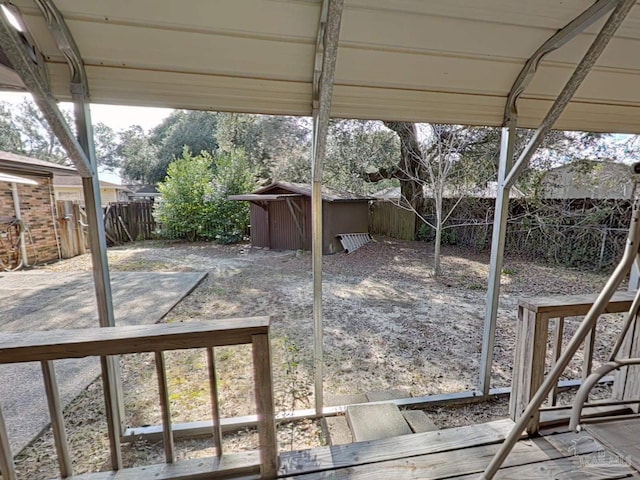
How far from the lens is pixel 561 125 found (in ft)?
6.73

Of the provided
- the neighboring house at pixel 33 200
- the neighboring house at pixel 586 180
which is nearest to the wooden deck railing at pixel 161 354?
the neighboring house at pixel 33 200

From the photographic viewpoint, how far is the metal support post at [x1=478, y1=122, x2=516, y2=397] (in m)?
2.00

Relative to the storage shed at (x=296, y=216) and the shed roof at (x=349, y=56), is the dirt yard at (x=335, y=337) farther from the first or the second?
the shed roof at (x=349, y=56)

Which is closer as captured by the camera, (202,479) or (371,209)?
(202,479)

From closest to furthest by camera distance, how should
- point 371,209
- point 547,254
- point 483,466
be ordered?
point 483,466 → point 547,254 → point 371,209

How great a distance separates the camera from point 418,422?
1968mm

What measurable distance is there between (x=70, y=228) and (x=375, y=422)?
9.17m

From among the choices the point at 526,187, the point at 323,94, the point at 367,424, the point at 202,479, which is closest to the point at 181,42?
the point at 323,94

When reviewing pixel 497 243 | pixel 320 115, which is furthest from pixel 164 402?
pixel 497 243

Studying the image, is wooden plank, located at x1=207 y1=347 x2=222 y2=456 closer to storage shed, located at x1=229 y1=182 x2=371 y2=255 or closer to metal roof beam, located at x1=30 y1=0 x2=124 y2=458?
metal roof beam, located at x1=30 y1=0 x2=124 y2=458

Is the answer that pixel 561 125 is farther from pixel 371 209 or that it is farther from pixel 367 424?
pixel 371 209

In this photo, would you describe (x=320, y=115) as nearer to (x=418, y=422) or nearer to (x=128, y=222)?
(x=418, y=422)

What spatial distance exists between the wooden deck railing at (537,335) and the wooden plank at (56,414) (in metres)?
1.97

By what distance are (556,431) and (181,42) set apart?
2535mm
